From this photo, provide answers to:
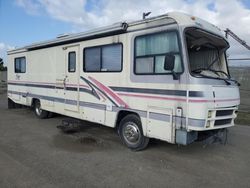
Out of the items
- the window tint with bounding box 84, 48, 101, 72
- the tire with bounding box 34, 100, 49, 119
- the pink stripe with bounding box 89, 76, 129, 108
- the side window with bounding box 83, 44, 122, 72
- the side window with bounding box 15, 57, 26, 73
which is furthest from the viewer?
the side window with bounding box 15, 57, 26, 73

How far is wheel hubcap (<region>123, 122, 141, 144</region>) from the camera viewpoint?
643cm

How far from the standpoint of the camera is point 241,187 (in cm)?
461

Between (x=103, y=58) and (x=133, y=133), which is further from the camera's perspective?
(x=103, y=58)

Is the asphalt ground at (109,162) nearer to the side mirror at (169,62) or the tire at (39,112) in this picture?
the side mirror at (169,62)

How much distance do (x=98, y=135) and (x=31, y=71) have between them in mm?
4527

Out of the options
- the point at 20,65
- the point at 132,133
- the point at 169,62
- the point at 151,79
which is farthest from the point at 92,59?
the point at 20,65

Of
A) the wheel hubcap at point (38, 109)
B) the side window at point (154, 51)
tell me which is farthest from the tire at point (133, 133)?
the wheel hubcap at point (38, 109)

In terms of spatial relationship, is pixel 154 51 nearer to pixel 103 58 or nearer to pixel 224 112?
pixel 103 58

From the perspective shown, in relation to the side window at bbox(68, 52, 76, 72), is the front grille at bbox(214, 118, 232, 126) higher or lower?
lower

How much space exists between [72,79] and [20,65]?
4446 millimetres

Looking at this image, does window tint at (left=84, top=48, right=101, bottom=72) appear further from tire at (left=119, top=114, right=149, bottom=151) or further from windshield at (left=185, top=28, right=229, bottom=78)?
windshield at (left=185, top=28, right=229, bottom=78)

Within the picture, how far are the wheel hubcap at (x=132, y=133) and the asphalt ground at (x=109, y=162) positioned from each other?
0.27 metres

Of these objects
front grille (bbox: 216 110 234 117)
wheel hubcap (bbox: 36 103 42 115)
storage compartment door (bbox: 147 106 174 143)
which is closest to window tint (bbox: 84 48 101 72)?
storage compartment door (bbox: 147 106 174 143)

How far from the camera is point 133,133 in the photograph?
6477mm
